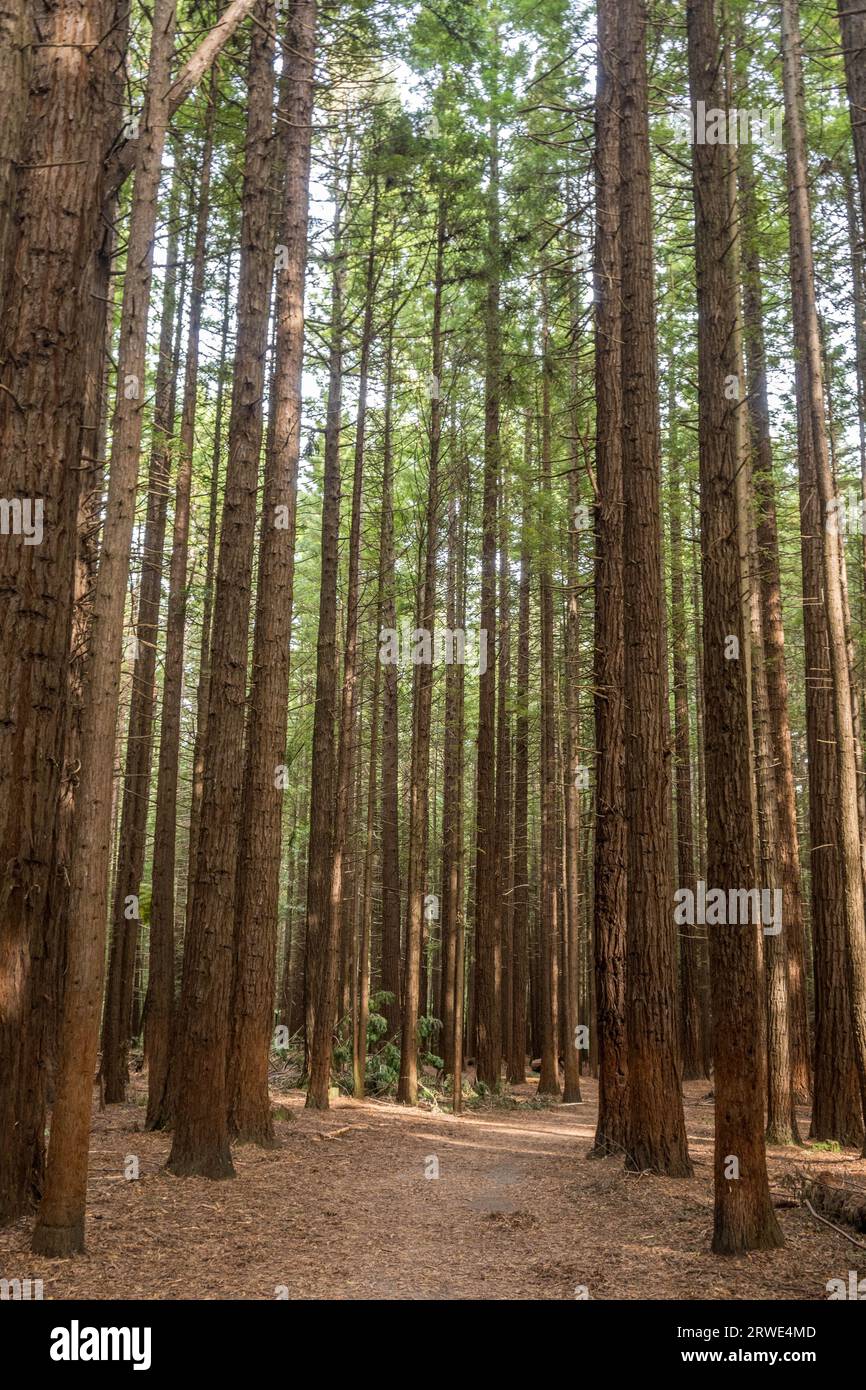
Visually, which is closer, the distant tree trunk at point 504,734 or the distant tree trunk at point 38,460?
the distant tree trunk at point 38,460

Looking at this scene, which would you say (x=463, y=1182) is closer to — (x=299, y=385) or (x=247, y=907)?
(x=247, y=907)

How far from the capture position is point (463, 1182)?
1019 centimetres

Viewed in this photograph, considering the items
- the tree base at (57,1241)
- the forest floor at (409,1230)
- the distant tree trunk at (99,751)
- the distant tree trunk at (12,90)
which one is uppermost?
the distant tree trunk at (12,90)

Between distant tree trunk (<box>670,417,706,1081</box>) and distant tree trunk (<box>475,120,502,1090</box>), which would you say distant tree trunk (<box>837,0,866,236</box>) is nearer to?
distant tree trunk (<box>475,120,502,1090</box>)

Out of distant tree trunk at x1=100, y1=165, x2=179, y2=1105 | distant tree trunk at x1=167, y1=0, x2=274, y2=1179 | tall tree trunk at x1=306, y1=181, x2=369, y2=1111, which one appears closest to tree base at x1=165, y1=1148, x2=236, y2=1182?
distant tree trunk at x1=167, y1=0, x2=274, y2=1179

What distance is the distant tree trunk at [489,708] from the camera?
1658 centimetres

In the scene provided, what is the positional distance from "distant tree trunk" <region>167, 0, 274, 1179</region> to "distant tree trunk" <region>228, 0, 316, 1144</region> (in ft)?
3.23

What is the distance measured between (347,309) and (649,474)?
960 cm

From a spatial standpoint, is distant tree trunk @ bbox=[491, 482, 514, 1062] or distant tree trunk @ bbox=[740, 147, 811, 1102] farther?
distant tree trunk @ bbox=[491, 482, 514, 1062]

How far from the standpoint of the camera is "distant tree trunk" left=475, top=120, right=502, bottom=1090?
16.6 meters

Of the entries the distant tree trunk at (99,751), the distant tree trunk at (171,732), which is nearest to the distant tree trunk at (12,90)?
the distant tree trunk at (99,751)

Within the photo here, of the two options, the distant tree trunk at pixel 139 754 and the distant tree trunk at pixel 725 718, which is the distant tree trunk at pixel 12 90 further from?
the distant tree trunk at pixel 139 754

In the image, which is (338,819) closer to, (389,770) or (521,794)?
(389,770)

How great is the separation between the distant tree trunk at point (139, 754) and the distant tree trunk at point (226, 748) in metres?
3.54
